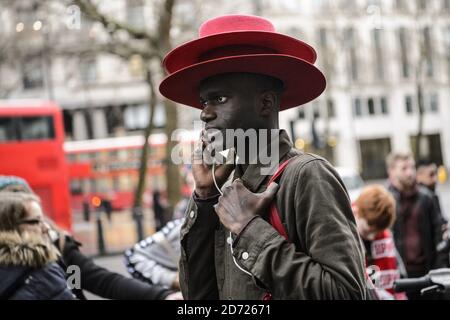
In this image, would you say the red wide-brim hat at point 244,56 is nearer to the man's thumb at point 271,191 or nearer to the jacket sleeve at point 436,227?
the man's thumb at point 271,191

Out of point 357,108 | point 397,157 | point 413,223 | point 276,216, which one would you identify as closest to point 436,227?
point 413,223

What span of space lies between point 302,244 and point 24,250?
144 centimetres

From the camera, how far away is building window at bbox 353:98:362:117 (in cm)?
4156

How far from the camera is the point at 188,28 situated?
15.6 m

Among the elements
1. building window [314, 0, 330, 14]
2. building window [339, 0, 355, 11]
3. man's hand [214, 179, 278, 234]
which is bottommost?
man's hand [214, 179, 278, 234]

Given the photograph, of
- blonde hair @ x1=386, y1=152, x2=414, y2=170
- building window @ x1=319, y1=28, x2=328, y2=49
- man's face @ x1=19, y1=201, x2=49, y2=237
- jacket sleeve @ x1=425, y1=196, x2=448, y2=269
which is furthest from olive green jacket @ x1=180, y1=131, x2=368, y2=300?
building window @ x1=319, y1=28, x2=328, y2=49

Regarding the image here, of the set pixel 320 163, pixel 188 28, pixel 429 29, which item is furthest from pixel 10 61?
pixel 320 163

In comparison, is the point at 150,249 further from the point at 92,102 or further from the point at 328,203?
the point at 92,102

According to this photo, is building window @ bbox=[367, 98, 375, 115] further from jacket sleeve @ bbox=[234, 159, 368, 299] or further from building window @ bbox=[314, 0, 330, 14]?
jacket sleeve @ bbox=[234, 159, 368, 299]

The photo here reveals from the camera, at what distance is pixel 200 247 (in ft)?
6.18

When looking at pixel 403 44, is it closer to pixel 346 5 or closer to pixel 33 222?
pixel 346 5

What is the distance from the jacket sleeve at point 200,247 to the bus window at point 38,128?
49.1 ft

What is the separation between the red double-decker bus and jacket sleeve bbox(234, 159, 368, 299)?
14562mm
